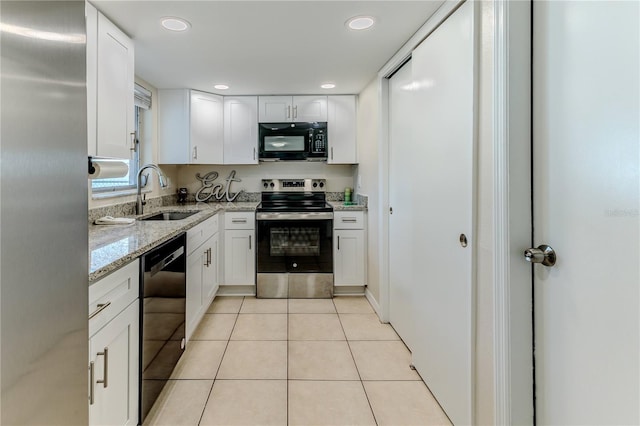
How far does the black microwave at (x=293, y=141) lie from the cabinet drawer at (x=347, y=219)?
759mm

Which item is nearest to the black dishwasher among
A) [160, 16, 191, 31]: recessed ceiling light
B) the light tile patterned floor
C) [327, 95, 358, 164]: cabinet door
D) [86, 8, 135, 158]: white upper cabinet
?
the light tile patterned floor

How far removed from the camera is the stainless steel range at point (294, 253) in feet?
11.2

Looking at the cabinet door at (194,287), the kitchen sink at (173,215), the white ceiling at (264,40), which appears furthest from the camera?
the kitchen sink at (173,215)

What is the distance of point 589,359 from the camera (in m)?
0.99

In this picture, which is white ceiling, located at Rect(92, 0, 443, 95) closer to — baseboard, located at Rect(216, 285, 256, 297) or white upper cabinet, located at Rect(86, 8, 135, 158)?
white upper cabinet, located at Rect(86, 8, 135, 158)

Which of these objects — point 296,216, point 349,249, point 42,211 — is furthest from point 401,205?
point 42,211

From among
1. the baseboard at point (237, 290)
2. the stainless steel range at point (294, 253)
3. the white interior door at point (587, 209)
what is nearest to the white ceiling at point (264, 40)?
the white interior door at point (587, 209)

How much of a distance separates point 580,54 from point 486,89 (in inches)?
13.7

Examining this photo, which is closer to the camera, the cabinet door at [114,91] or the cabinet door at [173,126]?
the cabinet door at [114,91]

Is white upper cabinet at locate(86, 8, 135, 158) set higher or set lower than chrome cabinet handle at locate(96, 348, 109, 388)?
higher

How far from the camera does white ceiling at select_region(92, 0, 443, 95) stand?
71.1 inches

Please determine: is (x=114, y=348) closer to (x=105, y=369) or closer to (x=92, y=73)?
(x=105, y=369)

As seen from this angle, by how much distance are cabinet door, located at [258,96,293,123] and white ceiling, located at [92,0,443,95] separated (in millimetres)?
407

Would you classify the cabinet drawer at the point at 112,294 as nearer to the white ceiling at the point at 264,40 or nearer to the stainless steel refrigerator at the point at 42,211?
the stainless steel refrigerator at the point at 42,211
